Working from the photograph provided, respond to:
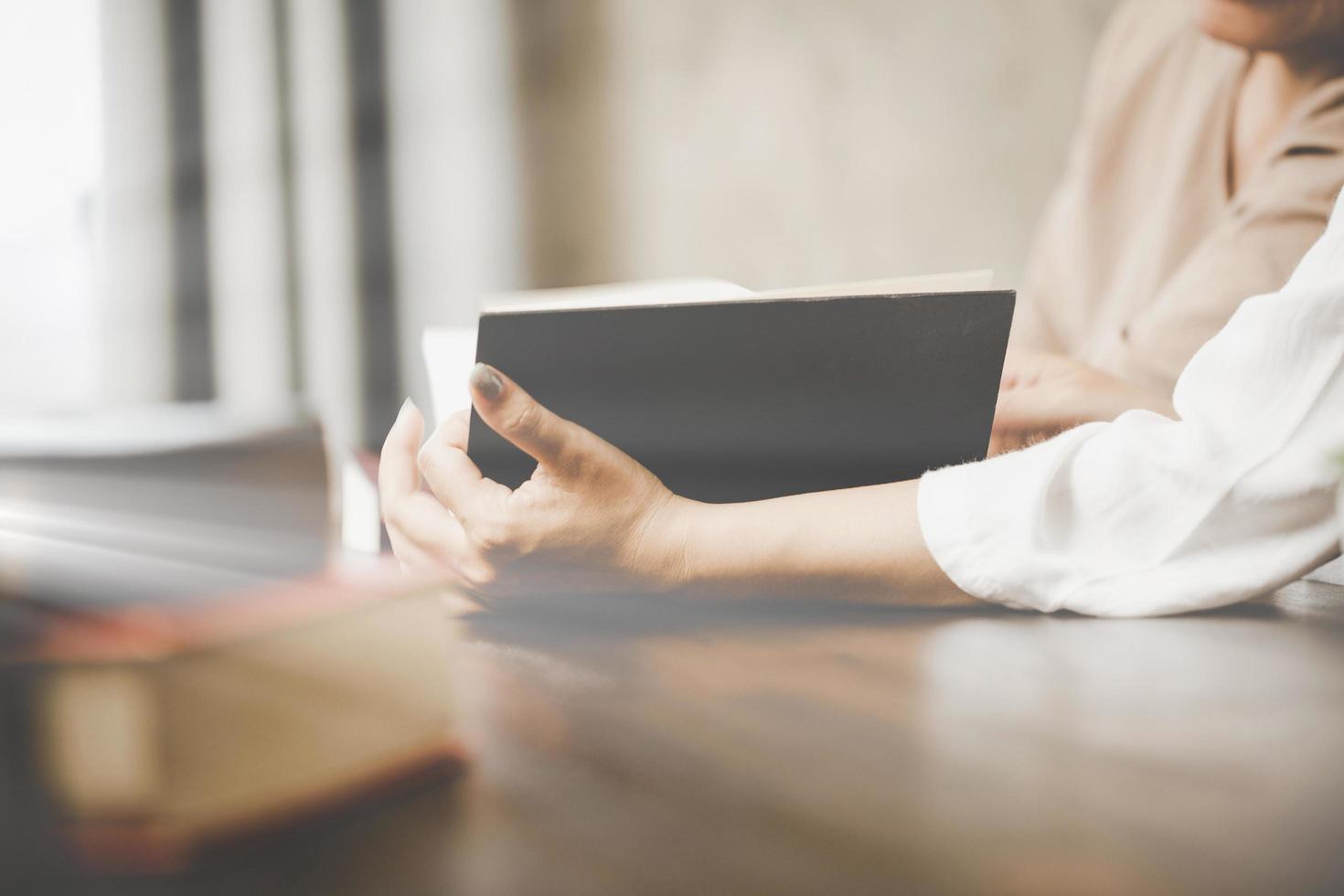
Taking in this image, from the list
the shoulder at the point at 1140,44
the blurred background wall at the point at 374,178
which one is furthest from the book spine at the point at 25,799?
the blurred background wall at the point at 374,178

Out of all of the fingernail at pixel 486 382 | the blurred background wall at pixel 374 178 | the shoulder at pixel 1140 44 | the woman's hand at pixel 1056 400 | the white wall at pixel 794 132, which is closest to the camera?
the fingernail at pixel 486 382

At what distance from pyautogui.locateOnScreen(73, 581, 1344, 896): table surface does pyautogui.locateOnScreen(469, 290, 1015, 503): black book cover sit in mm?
117

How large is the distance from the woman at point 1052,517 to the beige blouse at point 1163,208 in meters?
0.36

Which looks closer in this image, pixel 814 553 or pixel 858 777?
pixel 858 777

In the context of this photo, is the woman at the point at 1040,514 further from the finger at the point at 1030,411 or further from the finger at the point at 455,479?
the finger at the point at 1030,411

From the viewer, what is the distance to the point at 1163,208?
0.95m

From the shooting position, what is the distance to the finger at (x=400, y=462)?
567 mm

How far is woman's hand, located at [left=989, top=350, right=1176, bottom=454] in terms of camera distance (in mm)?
752

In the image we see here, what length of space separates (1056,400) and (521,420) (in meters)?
0.51

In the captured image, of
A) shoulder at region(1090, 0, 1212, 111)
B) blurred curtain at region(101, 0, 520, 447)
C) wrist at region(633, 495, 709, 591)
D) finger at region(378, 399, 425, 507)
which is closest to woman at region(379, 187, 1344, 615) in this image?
wrist at region(633, 495, 709, 591)

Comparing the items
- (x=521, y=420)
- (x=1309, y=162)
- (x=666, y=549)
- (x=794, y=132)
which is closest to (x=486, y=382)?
(x=521, y=420)

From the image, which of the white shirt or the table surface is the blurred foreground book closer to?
the table surface

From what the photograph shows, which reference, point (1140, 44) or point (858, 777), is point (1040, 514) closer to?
point (858, 777)

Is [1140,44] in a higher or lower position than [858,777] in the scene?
higher
